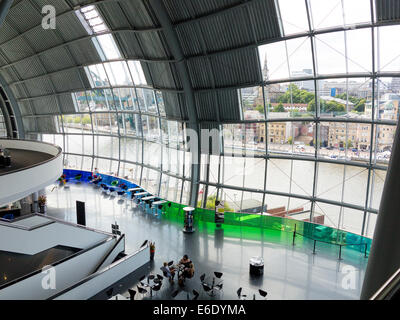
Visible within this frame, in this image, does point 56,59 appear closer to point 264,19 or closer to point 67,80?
point 67,80

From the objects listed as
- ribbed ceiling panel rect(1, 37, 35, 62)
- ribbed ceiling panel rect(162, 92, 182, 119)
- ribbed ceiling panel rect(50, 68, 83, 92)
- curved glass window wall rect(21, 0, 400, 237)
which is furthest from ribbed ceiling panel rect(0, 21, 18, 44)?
ribbed ceiling panel rect(162, 92, 182, 119)

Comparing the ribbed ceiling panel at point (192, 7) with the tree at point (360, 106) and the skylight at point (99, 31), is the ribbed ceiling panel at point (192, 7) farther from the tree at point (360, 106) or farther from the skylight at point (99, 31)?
the tree at point (360, 106)

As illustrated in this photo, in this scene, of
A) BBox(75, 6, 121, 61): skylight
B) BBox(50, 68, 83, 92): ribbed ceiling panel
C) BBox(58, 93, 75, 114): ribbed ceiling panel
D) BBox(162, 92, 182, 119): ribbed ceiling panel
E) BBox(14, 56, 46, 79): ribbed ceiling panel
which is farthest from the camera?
BBox(58, 93, 75, 114): ribbed ceiling panel

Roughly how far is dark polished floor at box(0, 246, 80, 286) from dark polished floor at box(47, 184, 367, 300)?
346 centimetres

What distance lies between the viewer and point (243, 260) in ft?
55.2

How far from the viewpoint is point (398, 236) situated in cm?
262

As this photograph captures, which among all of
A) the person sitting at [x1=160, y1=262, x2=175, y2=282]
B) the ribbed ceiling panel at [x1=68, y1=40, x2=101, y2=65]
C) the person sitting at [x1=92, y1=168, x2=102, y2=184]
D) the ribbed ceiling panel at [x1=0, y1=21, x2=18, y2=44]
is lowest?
the person sitting at [x1=160, y1=262, x2=175, y2=282]

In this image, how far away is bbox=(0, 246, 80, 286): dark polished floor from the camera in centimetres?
1617

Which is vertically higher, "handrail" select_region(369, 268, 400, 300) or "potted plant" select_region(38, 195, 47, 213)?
"handrail" select_region(369, 268, 400, 300)

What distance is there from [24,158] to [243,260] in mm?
12206

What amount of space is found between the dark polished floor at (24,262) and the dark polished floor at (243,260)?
11.4ft

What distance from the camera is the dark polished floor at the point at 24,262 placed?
16.2 m

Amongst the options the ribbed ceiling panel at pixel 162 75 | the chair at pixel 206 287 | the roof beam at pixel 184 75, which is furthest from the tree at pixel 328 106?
the chair at pixel 206 287

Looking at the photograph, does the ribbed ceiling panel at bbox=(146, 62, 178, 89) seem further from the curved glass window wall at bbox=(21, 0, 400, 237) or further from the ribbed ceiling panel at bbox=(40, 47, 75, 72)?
the ribbed ceiling panel at bbox=(40, 47, 75, 72)
